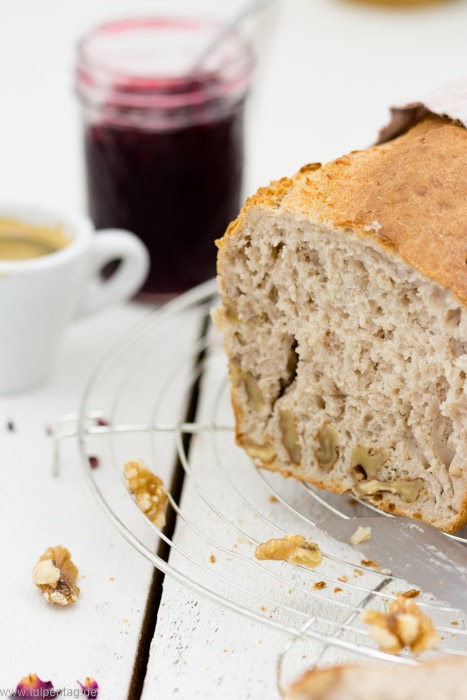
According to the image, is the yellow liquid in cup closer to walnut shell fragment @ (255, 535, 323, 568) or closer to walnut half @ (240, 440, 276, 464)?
walnut half @ (240, 440, 276, 464)

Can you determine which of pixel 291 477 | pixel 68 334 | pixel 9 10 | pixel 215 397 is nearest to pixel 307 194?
pixel 291 477

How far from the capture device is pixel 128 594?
1.68 meters

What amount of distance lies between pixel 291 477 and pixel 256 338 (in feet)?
0.97

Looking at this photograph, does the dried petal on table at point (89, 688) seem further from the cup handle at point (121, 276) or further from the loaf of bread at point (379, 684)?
the cup handle at point (121, 276)

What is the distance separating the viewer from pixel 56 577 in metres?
1.65

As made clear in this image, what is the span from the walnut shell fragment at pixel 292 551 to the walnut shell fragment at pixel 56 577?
340 mm

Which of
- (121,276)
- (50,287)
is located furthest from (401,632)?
(121,276)

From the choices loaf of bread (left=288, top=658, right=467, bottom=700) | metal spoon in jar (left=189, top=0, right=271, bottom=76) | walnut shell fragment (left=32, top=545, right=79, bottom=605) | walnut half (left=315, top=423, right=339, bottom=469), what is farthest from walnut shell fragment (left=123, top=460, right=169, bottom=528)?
metal spoon in jar (left=189, top=0, right=271, bottom=76)

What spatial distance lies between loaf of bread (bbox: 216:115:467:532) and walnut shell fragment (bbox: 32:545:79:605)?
0.43 meters

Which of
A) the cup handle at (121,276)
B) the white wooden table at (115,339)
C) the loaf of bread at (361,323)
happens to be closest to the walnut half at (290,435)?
the loaf of bread at (361,323)

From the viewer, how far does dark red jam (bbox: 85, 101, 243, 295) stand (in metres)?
2.37

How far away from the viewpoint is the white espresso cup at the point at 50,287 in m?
2.06

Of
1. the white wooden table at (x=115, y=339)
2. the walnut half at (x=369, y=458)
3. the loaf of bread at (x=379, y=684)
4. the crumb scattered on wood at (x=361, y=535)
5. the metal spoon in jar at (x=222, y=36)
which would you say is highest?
the metal spoon in jar at (x=222, y=36)

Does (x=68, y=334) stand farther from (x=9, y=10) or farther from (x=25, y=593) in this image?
(x=9, y=10)
